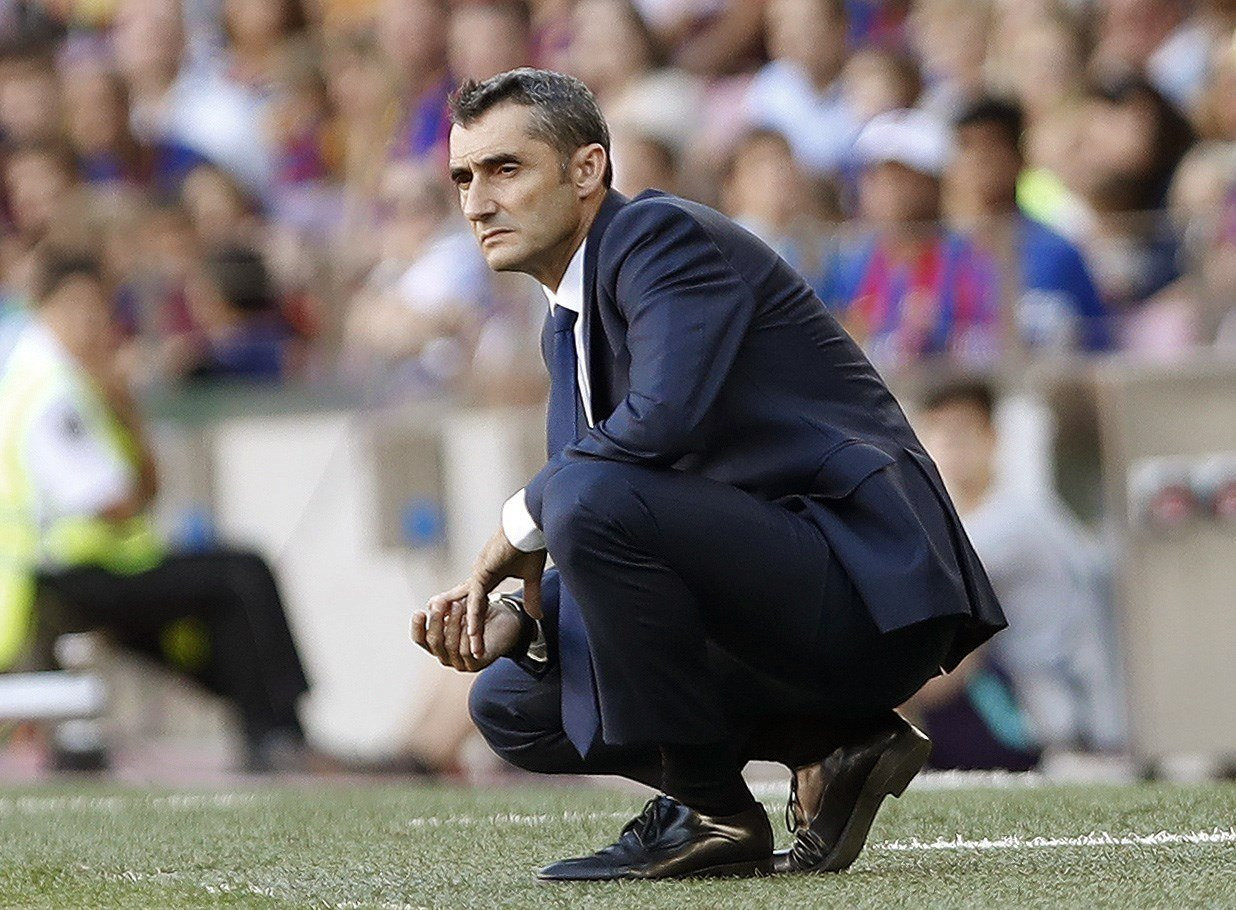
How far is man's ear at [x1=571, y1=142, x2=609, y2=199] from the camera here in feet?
13.5

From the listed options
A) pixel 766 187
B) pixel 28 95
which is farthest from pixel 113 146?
pixel 766 187

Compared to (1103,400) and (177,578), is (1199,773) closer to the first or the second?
(1103,400)

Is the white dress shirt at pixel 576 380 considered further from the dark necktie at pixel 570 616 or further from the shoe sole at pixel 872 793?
the shoe sole at pixel 872 793

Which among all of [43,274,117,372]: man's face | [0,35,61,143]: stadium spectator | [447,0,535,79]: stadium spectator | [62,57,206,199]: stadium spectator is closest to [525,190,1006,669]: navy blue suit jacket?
[43,274,117,372]: man's face

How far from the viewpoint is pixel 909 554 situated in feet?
13.1

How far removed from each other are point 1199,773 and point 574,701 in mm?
4320

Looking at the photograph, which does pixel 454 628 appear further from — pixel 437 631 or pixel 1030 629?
pixel 1030 629

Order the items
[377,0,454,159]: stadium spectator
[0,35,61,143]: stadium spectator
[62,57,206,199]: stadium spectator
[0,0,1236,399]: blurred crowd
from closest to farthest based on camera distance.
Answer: [0,0,1236,399]: blurred crowd, [377,0,454,159]: stadium spectator, [62,57,206,199]: stadium spectator, [0,35,61,143]: stadium spectator

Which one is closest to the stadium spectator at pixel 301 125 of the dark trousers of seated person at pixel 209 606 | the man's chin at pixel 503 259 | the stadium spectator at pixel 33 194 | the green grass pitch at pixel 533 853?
the stadium spectator at pixel 33 194

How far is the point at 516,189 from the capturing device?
4070 millimetres

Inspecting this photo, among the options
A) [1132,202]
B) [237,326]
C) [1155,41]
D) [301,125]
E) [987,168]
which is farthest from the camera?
[301,125]

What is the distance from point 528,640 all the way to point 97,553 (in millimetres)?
5290

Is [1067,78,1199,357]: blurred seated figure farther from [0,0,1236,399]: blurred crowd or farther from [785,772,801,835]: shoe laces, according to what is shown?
[785,772,801,835]: shoe laces

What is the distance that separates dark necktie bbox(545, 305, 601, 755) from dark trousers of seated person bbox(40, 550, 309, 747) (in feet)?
15.9
